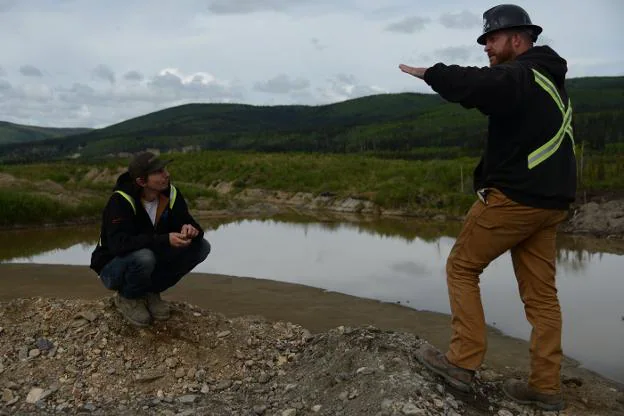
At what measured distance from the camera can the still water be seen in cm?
842

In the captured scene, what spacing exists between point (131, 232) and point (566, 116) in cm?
386

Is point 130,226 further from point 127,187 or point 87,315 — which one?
point 87,315

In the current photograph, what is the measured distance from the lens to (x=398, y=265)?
47.0ft

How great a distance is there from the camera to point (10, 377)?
5.21 meters

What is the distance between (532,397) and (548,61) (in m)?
2.60

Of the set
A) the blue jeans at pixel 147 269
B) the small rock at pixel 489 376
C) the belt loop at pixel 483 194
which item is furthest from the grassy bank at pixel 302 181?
the belt loop at pixel 483 194

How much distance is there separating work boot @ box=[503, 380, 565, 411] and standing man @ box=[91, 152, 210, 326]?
120 inches

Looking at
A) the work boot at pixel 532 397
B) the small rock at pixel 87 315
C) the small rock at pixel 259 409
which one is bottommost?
the small rock at pixel 259 409

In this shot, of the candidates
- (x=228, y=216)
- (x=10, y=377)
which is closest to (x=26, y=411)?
(x=10, y=377)

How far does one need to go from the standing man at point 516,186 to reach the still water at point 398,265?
84.8 inches

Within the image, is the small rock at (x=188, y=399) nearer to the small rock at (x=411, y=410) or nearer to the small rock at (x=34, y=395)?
the small rock at (x=34, y=395)

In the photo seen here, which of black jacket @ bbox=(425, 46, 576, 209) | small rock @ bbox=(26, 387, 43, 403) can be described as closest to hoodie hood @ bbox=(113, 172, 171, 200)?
small rock @ bbox=(26, 387, 43, 403)

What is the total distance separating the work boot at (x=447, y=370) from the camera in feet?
14.9

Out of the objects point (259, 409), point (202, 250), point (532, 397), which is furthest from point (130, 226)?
point (532, 397)
